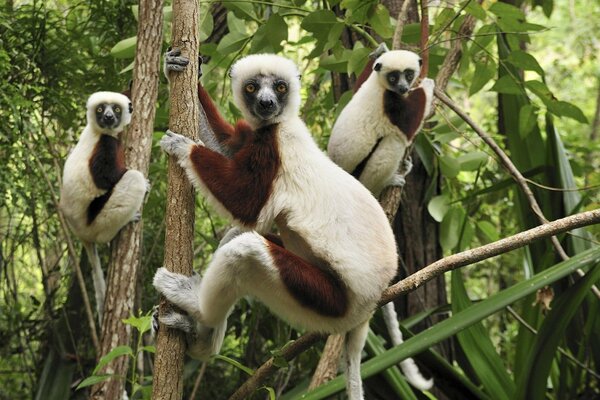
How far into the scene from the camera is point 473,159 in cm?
564

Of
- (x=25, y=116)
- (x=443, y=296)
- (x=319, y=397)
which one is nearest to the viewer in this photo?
(x=319, y=397)

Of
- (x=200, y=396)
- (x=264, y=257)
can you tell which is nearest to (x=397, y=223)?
(x=200, y=396)

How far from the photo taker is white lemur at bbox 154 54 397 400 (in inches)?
128

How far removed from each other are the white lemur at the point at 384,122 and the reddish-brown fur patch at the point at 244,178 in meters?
1.87

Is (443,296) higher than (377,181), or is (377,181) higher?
(377,181)

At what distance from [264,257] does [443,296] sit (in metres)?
Answer: 3.60

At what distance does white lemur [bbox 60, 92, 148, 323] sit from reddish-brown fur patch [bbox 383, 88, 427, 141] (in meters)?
2.03

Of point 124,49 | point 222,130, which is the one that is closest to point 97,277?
point 124,49

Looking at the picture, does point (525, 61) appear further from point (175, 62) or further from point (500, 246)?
point (175, 62)

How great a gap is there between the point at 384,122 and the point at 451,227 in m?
1.01

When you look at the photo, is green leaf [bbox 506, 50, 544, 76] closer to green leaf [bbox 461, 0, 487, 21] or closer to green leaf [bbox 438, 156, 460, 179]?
green leaf [bbox 461, 0, 487, 21]

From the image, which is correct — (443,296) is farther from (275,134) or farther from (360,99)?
(275,134)

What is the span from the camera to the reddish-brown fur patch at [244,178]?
346 centimetres

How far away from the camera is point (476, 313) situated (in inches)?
153
